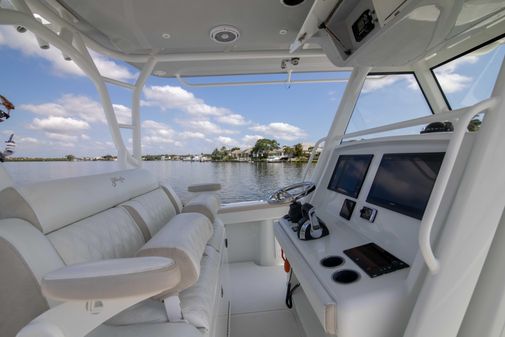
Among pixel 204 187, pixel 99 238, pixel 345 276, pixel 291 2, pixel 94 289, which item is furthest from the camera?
pixel 204 187

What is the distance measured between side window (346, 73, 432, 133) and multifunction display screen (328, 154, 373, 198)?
965 mm

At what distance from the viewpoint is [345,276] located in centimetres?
92

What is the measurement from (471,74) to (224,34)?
2015 mm

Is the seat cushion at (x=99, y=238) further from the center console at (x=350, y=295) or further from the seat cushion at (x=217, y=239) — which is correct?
the center console at (x=350, y=295)

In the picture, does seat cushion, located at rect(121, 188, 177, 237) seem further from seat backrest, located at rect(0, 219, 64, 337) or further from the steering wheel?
the steering wheel

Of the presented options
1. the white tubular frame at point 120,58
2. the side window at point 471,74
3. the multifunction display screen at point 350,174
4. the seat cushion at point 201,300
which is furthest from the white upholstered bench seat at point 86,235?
the side window at point 471,74

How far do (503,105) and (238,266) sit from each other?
2505 mm

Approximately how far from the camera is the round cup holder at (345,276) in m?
0.89

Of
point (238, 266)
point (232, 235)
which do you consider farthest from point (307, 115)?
point (238, 266)

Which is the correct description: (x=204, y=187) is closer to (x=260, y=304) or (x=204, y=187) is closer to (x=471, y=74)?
(x=260, y=304)

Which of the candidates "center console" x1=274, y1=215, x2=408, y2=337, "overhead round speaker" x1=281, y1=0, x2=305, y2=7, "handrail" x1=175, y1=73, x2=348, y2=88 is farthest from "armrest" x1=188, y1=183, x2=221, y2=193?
"overhead round speaker" x1=281, y1=0, x2=305, y2=7

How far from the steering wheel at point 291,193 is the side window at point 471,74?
1.14m

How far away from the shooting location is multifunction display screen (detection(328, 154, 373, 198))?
141 centimetres

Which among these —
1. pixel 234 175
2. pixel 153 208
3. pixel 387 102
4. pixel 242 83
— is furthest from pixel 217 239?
pixel 387 102
